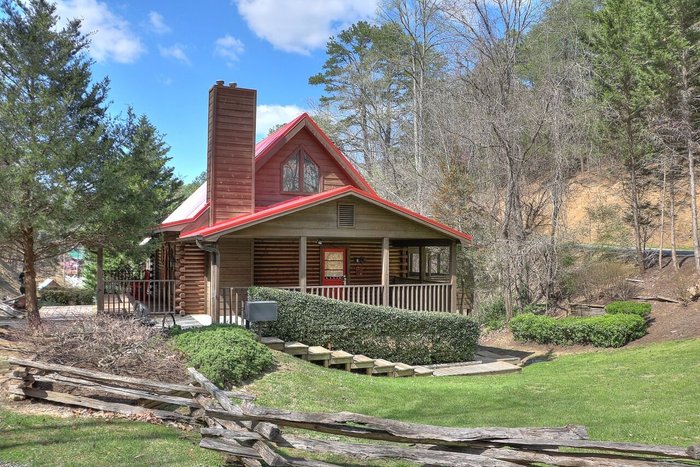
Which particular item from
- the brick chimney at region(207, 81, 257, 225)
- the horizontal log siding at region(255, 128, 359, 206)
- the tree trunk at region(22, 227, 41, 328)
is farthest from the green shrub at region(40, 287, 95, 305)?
the tree trunk at region(22, 227, 41, 328)

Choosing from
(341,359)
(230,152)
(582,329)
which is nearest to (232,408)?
(341,359)

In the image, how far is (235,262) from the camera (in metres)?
16.6

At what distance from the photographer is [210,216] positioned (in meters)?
15.9

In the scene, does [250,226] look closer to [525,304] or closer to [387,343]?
[387,343]

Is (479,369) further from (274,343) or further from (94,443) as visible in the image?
(94,443)

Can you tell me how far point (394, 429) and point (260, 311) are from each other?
665 centimetres

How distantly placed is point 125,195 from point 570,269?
1694 cm

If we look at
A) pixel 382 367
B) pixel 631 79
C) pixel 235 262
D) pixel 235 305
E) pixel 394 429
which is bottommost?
pixel 382 367

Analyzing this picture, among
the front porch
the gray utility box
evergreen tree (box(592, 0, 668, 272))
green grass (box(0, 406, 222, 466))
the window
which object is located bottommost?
green grass (box(0, 406, 222, 466))

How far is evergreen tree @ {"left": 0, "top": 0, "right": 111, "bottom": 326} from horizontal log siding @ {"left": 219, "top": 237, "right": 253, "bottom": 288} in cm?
550

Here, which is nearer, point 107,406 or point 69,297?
point 107,406

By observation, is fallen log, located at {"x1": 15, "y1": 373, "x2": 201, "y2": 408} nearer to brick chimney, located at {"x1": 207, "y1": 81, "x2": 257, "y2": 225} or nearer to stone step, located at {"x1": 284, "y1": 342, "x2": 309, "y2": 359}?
stone step, located at {"x1": 284, "y1": 342, "x2": 309, "y2": 359}

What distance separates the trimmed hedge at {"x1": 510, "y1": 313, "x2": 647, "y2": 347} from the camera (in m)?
16.5

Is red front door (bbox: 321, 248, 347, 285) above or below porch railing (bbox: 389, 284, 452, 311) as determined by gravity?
above
